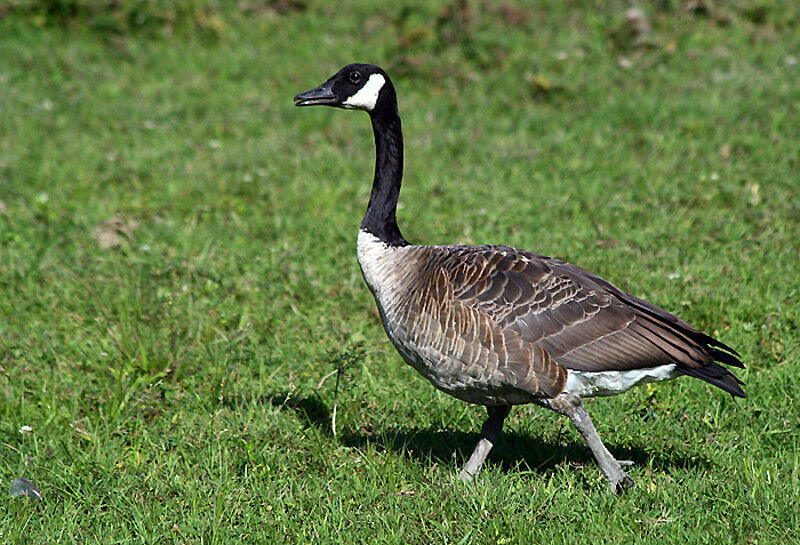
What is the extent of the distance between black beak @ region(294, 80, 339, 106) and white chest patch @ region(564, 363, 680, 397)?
206cm

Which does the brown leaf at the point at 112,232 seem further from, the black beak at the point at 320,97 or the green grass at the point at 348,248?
the black beak at the point at 320,97

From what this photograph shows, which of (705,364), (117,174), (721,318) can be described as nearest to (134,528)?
(705,364)

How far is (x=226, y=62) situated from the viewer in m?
11.5

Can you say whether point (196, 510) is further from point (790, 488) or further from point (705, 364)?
point (790, 488)

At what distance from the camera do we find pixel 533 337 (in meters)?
4.19

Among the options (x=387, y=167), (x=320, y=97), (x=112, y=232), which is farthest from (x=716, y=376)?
(x=112, y=232)

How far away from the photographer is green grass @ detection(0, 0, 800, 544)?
169 inches

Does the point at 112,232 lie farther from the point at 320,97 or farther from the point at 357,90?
the point at 357,90

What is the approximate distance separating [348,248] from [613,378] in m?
3.43

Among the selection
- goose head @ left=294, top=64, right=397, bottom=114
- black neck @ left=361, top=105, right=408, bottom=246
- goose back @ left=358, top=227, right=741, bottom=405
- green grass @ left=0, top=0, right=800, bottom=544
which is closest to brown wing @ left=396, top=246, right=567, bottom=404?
goose back @ left=358, top=227, right=741, bottom=405

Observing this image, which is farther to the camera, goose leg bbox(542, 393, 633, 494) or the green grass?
the green grass

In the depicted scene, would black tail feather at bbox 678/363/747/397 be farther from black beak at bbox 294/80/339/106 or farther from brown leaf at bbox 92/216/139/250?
brown leaf at bbox 92/216/139/250

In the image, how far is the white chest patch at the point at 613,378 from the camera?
4.21 metres

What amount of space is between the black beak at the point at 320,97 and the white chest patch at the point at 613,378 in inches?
81.2
